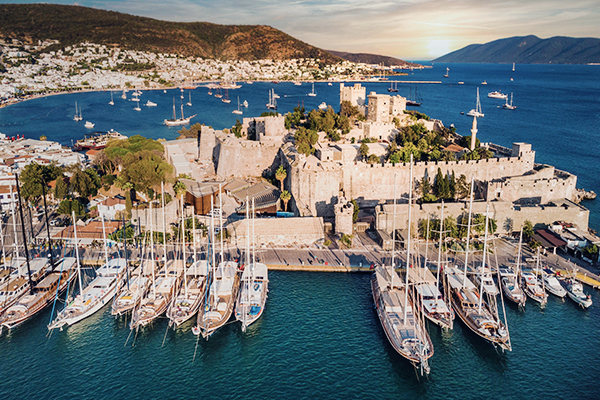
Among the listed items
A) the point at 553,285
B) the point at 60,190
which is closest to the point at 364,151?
the point at 553,285

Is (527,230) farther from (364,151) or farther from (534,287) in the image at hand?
(364,151)

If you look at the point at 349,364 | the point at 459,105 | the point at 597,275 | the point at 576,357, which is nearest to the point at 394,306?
the point at 349,364

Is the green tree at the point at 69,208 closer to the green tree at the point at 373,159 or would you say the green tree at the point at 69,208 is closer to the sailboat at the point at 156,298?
the sailboat at the point at 156,298

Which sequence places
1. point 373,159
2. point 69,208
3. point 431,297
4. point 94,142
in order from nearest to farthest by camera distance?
point 431,297 < point 69,208 < point 373,159 < point 94,142

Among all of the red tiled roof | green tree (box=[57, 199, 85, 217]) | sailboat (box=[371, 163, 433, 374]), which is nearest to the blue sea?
sailboat (box=[371, 163, 433, 374])

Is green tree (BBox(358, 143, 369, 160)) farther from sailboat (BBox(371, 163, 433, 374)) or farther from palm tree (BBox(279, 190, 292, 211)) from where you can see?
sailboat (BBox(371, 163, 433, 374))

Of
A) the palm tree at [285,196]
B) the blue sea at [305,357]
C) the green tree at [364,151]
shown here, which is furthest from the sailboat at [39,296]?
the green tree at [364,151]
